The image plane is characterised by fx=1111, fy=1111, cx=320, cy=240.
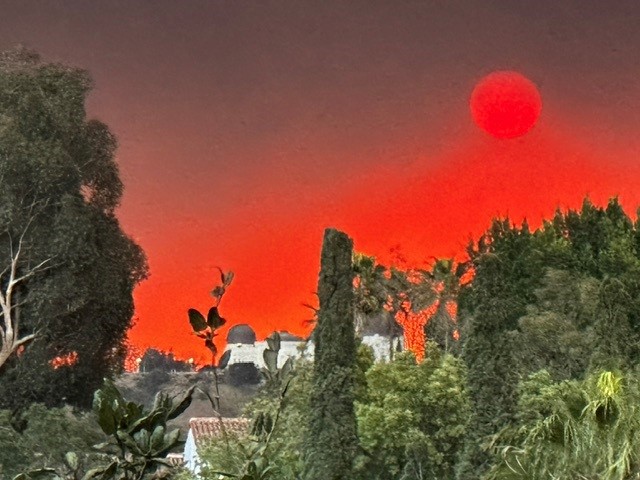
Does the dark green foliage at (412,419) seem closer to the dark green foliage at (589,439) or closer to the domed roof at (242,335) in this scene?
the dark green foliage at (589,439)

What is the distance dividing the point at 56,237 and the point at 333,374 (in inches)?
383

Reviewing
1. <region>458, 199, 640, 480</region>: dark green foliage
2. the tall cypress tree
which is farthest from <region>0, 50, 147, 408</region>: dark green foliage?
<region>458, 199, 640, 480</region>: dark green foliage

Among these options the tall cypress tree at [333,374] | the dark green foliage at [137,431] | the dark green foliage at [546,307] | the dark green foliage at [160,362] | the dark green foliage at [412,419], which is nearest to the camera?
the dark green foliage at [137,431]

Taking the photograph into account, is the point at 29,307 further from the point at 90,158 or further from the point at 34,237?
the point at 90,158

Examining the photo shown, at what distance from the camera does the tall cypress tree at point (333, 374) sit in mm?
24641

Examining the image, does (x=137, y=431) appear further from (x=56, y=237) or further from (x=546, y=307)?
(x=546, y=307)

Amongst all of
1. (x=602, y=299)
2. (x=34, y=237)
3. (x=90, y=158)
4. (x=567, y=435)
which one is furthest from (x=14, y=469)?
(x=567, y=435)

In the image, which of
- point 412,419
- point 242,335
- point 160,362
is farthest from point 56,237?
point 160,362

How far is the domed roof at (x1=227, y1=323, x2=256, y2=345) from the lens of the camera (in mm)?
68500

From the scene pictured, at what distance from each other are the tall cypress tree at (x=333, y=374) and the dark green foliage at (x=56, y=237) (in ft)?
26.0

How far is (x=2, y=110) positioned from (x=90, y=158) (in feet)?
10.3

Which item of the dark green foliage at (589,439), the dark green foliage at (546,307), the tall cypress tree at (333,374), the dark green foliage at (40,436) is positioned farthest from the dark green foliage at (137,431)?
the dark green foliage at (40,436)

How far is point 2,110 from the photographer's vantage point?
30484 mm

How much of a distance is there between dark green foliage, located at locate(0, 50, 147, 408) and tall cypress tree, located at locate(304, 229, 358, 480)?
7911 millimetres
